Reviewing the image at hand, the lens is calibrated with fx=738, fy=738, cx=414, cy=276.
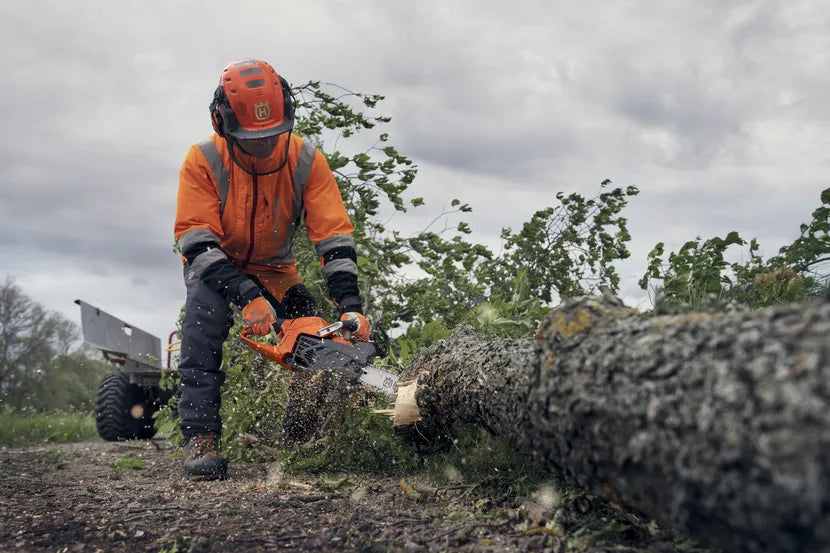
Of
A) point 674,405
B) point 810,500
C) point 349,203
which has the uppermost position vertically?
point 349,203

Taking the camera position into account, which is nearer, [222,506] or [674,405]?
[674,405]

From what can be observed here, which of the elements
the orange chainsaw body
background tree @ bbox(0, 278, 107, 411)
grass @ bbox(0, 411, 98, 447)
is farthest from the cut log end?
background tree @ bbox(0, 278, 107, 411)

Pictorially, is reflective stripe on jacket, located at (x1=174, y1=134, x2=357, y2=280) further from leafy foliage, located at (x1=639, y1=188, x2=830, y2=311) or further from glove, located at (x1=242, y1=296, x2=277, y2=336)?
leafy foliage, located at (x1=639, y1=188, x2=830, y2=311)

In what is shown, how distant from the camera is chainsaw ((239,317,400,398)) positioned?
12.9 feet

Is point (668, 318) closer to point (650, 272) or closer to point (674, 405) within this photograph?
point (674, 405)

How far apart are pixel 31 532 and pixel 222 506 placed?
794mm

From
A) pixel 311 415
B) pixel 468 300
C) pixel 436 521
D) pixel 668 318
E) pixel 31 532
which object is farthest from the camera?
pixel 468 300

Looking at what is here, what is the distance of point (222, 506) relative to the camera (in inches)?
131

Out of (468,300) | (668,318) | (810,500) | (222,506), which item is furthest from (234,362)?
(810,500)

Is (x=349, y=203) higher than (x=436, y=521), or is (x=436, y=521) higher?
(x=349, y=203)

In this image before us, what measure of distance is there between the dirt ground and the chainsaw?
1.73 feet

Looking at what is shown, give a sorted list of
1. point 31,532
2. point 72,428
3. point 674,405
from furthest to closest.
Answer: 1. point 72,428
2. point 31,532
3. point 674,405

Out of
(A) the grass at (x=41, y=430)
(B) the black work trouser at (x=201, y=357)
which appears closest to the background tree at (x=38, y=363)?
(A) the grass at (x=41, y=430)

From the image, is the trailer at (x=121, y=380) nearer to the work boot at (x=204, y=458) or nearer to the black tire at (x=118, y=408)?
the black tire at (x=118, y=408)
